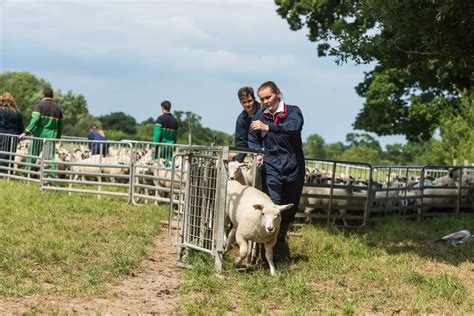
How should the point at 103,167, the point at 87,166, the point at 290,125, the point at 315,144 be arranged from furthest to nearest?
1. the point at 315,144
2. the point at 87,166
3. the point at 103,167
4. the point at 290,125

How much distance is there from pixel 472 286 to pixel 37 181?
11.8m

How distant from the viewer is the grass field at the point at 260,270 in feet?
23.9

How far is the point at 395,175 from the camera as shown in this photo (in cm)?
1672

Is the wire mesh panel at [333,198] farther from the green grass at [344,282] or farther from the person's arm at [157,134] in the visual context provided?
the person's arm at [157,134]

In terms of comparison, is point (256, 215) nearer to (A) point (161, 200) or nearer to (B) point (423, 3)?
(B) point (423, 3)

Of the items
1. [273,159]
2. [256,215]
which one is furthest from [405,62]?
[256,215]

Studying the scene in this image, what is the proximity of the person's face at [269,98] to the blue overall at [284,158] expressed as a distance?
0.12 meters

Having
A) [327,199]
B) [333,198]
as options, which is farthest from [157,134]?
[333,198]

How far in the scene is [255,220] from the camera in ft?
27.6

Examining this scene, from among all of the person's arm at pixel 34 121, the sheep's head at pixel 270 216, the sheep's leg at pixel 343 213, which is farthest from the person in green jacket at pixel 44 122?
the sheep's head at pixel 270 216

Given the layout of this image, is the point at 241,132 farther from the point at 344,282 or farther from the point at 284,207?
the point at 344,282

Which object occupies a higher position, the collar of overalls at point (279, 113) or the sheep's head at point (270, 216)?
the collar of overalls at point (279, 113)

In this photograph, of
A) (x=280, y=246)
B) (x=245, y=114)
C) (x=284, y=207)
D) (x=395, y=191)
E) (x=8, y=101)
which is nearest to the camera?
(x=284, y=207)

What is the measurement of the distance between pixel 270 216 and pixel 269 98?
149 cm
